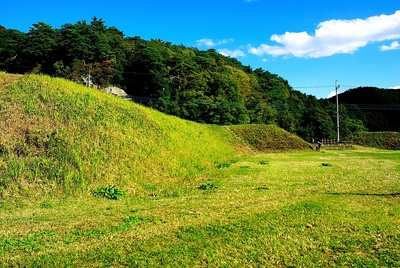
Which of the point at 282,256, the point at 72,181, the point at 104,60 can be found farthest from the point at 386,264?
the point at 104,60

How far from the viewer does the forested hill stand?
74.9 m

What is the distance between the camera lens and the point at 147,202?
9211 mm

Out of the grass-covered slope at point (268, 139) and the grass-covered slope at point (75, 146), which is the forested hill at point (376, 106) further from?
A: the grass-covered slope at point (75, 146)

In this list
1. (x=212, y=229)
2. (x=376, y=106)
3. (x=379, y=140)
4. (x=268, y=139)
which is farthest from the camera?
(x=376, y=106)

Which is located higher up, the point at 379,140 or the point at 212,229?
the point at 379,140

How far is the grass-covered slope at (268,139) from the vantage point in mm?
32291

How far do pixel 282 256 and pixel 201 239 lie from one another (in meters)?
1.55

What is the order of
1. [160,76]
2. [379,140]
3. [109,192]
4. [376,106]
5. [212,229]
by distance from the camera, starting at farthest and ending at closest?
[376,106]
[160,76]
[379,140]
[109,192]
[212,229]

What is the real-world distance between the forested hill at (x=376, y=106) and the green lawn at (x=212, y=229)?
236 ft

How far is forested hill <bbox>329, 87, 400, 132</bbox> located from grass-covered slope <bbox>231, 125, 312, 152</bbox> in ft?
153

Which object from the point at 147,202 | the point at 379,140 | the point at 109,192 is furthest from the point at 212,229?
the point at 379,140

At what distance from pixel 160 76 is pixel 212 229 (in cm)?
5592

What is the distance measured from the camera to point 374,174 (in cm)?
1366

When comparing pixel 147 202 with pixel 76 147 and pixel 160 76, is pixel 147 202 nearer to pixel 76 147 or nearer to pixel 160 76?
pixel 76 147
